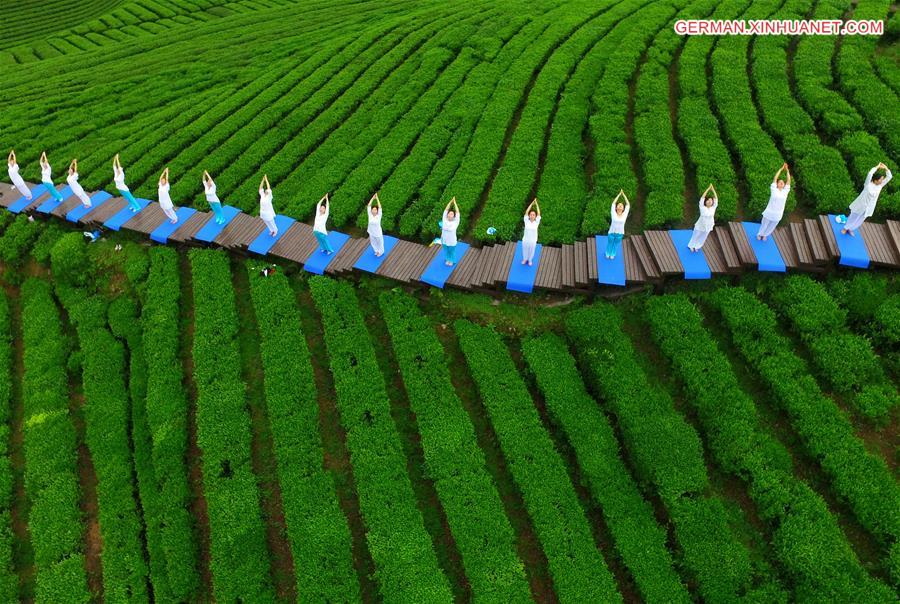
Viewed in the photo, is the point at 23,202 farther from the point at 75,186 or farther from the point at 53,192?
the point at 75,186

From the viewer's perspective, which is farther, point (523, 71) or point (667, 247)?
point (523, 71)

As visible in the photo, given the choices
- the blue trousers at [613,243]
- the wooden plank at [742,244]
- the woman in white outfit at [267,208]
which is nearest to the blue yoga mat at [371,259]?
the woman in white outfit at [267,208]

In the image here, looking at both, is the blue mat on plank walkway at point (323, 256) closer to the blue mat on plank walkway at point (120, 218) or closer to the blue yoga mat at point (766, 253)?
the blue mat on plank walkway at point (120, 218)

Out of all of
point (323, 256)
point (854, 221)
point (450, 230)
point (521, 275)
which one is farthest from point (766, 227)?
point (323, 256)

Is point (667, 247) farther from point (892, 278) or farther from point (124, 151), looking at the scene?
point (124, 151)

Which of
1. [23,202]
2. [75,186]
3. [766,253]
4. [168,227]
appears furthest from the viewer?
[23,202]

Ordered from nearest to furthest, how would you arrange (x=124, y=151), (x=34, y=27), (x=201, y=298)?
1. (x=201, y=298)
2. (x=124, y=151)
3. (x=34, y=27)

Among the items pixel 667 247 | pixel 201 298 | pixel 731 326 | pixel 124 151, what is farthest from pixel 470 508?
pixel 124 151
